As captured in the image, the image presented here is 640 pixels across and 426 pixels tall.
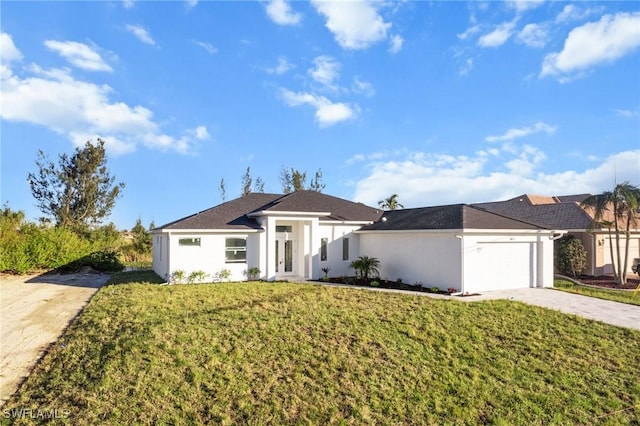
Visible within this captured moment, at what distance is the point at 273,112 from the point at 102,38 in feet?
33.3

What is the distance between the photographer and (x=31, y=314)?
488 inches

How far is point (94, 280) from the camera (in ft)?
67.6

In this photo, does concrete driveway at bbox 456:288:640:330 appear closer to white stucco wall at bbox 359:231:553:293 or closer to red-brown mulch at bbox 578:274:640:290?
white stucco wall at bbox 359:231:553:293

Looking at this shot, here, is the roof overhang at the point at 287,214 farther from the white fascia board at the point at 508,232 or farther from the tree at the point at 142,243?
the tree at the point at 142,243

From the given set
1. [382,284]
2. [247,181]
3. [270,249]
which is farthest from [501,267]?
[247,181]

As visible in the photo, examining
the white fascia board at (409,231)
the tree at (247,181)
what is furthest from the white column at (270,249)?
the tree at (247,181)

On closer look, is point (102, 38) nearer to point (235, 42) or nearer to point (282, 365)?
point (235, 42)

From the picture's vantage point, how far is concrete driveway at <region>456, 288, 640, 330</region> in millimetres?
11539

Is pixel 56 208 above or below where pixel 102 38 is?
below

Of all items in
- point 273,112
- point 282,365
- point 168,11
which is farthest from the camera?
point 273,112

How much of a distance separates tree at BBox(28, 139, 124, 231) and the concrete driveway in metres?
32.4

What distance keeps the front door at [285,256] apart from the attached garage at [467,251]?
16.7 ft

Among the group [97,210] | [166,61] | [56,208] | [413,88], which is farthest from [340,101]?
[56,208]

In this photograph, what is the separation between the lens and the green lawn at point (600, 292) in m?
14.6
